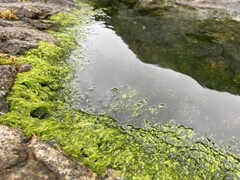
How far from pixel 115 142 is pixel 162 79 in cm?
533

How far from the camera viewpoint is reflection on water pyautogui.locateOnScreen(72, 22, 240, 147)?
11039mm

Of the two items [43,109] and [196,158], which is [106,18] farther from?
[196,158]

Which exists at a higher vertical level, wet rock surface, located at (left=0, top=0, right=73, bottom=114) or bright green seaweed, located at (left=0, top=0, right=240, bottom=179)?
wet rock surface, located at (left=0, top=0, right=73, bottom=114)

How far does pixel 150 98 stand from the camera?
1231 centimetres

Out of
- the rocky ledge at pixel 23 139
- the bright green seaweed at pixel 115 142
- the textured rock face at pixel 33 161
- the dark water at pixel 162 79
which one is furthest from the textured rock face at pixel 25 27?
the textured rock face at pixel 33 161

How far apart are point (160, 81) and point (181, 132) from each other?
3.89m

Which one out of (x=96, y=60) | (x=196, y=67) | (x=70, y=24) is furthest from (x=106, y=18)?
(x=196, y=67)

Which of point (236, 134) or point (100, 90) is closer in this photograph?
point (236, 134)

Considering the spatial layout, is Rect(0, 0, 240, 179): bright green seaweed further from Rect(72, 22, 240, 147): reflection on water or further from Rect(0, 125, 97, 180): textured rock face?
Rect(72, 22, 240, 147): reflection on water

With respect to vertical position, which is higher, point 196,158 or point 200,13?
point 200,13

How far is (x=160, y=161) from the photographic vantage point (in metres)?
9.04

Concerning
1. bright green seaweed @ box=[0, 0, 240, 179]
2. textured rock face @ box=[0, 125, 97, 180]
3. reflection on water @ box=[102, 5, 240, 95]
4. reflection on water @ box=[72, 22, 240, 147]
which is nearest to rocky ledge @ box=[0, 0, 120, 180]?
textured rock face @ box=[0, 125, 97, 180]

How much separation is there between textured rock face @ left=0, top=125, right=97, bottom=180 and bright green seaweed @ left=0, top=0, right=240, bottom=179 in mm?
533

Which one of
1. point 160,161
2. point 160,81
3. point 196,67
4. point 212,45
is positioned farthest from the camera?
point 212,45
